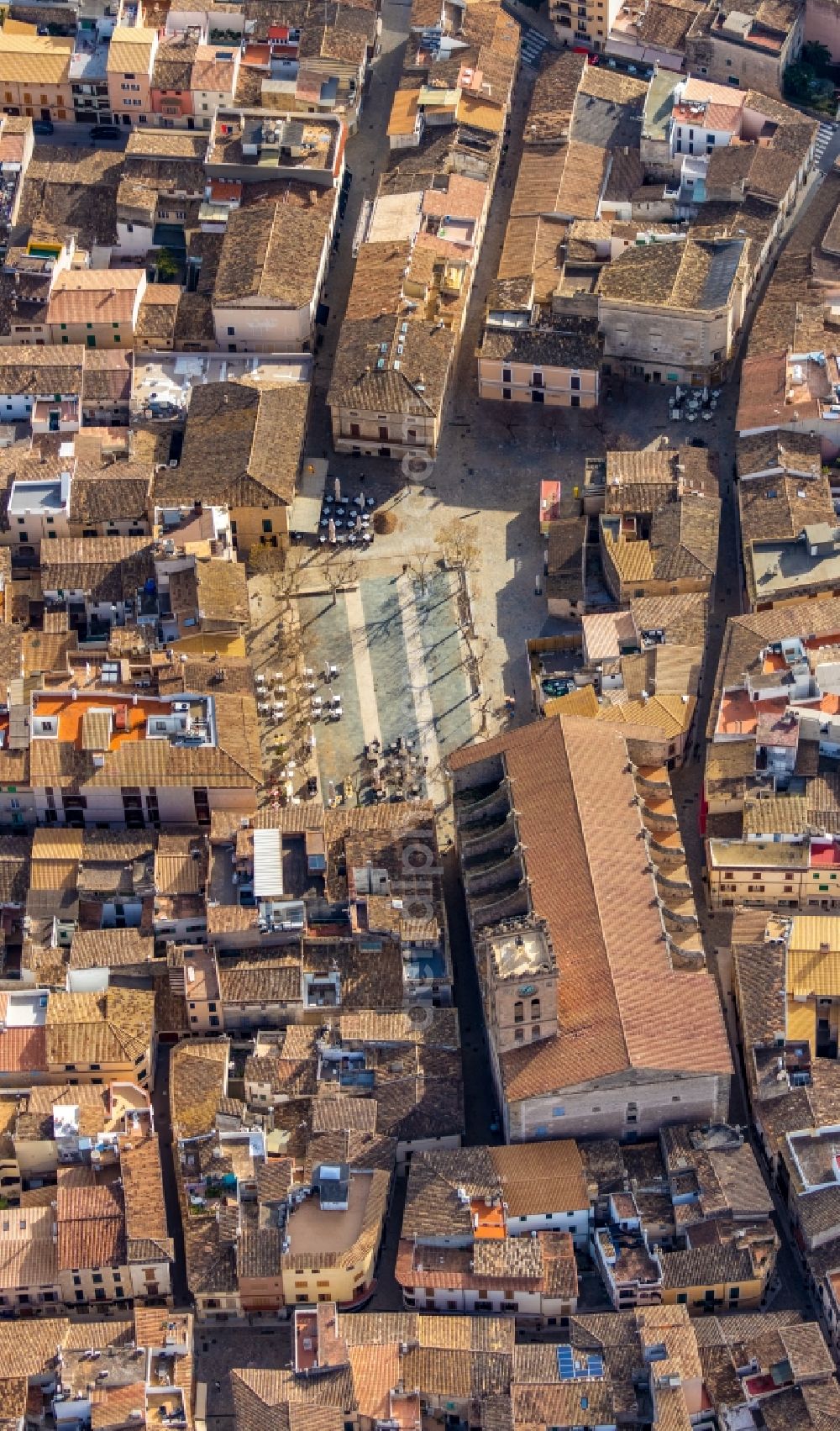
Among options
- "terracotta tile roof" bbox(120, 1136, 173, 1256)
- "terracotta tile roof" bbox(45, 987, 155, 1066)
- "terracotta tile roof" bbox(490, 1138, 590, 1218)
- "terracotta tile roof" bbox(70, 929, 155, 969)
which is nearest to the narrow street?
"terracotta tile roof" bbox(120, 1136, 173, 1256)

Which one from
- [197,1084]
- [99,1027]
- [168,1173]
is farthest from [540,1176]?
[99,1027]

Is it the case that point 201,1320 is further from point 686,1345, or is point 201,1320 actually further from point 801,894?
point 801,894

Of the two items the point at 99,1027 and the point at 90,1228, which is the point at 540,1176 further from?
the point at 99,1027

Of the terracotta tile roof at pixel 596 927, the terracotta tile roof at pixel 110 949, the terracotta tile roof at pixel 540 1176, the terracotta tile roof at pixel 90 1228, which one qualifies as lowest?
the terracotta tile roof at pixel 90 1228

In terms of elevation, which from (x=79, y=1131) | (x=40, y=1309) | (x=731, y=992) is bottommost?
(x=40, y=1309)

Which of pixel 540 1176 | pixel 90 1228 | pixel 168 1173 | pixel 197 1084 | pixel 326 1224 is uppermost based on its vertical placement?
pixel 197 1084

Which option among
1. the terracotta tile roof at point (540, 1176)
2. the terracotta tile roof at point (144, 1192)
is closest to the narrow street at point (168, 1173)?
the terracotta tile roof at point (144, 1192)

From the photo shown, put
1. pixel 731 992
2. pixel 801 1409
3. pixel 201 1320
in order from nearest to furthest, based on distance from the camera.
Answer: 1. pixel 801 1409
2. pixel 201 1320
3. pixel 731 992

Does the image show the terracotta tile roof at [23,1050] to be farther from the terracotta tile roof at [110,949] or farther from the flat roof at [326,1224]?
the flat roof at [326,1224]

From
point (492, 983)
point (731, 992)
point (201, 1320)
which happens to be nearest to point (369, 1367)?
point (201, 1320)

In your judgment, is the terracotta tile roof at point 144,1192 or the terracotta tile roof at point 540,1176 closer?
the terracotta tile roof at point 144,1192

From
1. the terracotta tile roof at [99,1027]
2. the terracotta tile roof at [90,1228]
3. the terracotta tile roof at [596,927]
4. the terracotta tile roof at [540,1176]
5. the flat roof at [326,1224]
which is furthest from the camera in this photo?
the terracotta tile roof at [99,1027]
